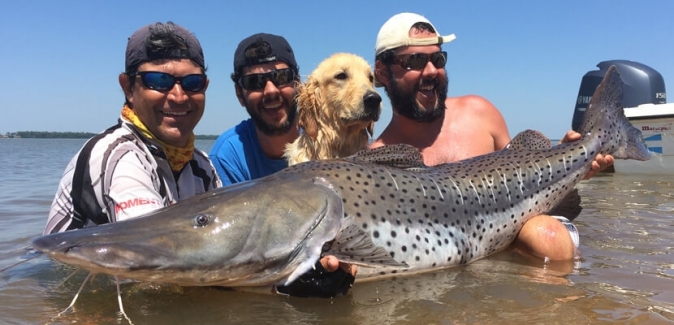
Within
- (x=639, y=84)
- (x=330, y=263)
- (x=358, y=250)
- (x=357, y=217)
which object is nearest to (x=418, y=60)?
(x=357, y=217)

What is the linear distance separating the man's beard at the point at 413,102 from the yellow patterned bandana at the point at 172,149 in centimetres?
250

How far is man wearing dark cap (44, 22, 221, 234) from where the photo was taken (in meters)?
3.45

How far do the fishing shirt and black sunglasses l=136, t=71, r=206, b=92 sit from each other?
0.35 m

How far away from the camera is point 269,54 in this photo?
17.0 feet

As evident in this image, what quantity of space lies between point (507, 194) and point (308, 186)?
6.47ft

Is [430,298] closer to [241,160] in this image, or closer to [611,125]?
[241,160]

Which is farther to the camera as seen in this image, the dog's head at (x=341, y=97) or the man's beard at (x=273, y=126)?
the man's beard at (x=273, y=126)

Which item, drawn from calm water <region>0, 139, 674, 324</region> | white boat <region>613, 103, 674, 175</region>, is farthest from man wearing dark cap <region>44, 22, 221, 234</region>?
white boat <region>613, 103, 674, 175</region>

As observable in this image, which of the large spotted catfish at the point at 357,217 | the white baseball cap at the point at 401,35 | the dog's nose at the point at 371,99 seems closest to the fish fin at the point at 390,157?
the large spotted catfish at the point at 357,217

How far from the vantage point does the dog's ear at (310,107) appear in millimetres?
4891

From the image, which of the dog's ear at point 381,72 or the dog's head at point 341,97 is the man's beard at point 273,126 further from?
the dog's ear at point 381,72

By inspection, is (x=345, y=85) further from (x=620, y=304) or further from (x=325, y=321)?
(x=620, y=304)

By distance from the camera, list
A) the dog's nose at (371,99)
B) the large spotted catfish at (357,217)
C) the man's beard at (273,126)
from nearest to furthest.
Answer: the large spotted catfish at (357,217), the dog's nose at (371,99), the man's beard at (273,126)

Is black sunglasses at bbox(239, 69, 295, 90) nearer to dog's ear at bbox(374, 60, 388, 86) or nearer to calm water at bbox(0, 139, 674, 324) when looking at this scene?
dog's ear at bbox(374, 60, 388, 86)
